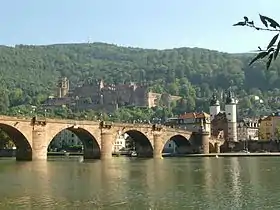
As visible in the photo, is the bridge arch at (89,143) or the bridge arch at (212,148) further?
the bridge arch at (212,148)

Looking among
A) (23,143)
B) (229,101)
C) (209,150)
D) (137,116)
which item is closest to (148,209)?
(23,143)

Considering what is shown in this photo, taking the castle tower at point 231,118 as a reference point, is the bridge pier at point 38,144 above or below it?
below

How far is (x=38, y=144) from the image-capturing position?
7219 centimetres

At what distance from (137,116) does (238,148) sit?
6836 cm

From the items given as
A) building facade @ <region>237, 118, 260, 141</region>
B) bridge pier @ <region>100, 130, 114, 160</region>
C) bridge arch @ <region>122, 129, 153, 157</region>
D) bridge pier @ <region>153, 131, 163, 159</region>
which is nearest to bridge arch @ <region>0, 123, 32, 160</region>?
bridge pier @ <region>100, 130, 114, 160</region>

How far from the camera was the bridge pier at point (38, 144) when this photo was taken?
235ft

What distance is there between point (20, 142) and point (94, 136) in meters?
13.1

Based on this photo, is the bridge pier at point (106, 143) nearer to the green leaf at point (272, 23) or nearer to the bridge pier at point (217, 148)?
the bridge pier at point (217, 148)

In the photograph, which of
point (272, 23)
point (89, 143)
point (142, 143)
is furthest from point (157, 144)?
point (272, 23)

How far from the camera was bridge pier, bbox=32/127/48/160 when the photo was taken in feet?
235

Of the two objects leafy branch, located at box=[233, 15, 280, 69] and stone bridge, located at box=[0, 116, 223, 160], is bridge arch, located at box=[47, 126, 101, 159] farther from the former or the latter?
leafy branch, located at box=[233, 15, 280, 69]

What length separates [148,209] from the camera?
22016mm

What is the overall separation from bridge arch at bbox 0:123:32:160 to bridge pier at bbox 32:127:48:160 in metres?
0.65

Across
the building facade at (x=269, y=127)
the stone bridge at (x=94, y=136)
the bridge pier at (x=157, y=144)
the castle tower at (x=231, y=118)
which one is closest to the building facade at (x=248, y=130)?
the building facade at (x=269, y=127)
